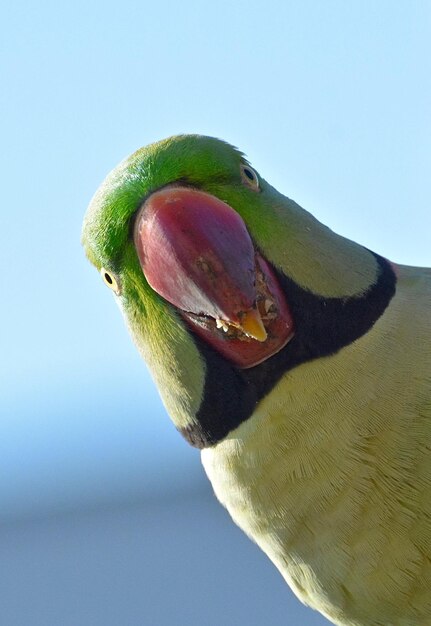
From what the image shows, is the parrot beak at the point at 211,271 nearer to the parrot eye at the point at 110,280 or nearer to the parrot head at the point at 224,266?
the parrot head at the point at 224,266

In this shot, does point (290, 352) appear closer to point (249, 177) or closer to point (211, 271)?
point (211, 271)

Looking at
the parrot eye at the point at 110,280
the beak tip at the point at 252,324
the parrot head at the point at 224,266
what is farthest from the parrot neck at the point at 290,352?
the parrot eye at the point at 110,280

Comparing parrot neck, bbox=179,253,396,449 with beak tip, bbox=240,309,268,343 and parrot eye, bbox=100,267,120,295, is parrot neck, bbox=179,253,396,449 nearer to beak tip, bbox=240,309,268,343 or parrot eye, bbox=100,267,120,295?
beak tip, bbox=240,309,268,343

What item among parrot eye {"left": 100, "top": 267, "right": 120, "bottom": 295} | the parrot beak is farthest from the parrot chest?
parrot eye {"left": 100, "top": 267, "right": 120, "bottom": 295}

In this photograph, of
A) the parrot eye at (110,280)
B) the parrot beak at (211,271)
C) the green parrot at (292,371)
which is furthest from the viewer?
the parrot eye at (110,280)

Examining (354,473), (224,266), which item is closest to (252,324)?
(224,266)

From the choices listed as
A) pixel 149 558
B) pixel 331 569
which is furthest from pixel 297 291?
pixel 149 558
